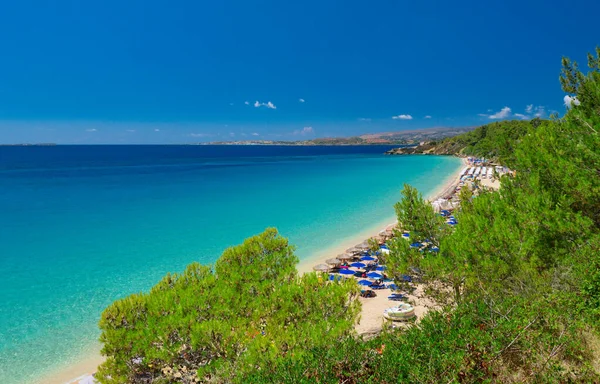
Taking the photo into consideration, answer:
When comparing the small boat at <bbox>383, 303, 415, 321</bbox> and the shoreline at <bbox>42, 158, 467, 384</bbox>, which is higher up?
the small boat at <bbox>383, 303, 415, 321</bbox>

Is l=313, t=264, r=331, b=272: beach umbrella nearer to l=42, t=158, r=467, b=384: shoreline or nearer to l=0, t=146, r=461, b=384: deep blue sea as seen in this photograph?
l=42, t=158, r=467, b=384: shoreline

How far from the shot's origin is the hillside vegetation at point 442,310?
4840 mm

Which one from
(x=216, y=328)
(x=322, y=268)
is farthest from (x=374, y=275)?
(x=216, y=328)

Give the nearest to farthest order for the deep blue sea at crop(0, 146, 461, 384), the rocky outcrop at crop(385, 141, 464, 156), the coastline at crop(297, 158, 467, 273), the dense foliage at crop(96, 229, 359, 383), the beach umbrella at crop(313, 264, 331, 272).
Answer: the dense foliage at crop(96, 229, 359, 383)
the deep blue sea at crop(0, 146, 461, 384)
the beach umbrella at crop(313, 264, 331, 272)
the coastline at crop(297, 158, 467, 273)
the rocky outcrop at crop(385, 141, 464, 156)

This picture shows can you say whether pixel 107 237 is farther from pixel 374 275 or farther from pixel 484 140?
pixel 484 140

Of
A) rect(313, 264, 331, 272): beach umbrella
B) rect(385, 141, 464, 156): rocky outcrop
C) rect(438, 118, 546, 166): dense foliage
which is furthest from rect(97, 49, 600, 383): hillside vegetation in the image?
rect(385, 141, 464, 156): rocky outcrop

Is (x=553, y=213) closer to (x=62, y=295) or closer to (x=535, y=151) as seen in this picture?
(x=535, y=151)

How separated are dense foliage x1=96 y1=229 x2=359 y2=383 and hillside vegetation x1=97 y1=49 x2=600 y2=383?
21mm

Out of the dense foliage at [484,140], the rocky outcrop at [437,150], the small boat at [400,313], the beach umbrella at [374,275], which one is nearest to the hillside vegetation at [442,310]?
the small boat at [400,313]

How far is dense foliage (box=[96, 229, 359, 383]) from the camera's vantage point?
5.46 m

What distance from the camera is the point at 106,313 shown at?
5922mm

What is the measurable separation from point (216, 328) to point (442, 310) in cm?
402

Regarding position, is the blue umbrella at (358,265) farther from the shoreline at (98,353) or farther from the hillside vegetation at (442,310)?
the hillside vegetation at (442,310)

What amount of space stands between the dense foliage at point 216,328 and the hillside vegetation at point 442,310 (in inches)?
0.8
